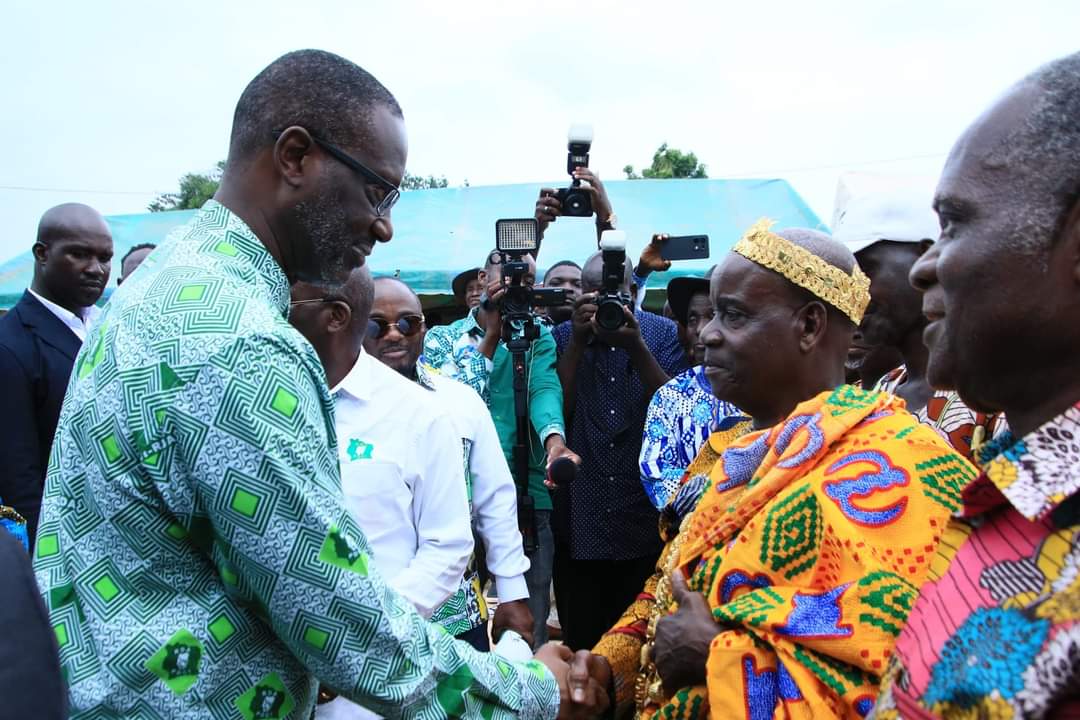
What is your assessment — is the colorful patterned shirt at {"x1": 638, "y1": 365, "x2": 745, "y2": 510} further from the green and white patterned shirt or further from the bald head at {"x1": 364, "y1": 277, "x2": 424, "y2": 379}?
the green and white patterned shirt

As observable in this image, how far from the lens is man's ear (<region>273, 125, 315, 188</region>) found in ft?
5.68

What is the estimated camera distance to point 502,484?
11.0 feet

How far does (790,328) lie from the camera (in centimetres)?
232

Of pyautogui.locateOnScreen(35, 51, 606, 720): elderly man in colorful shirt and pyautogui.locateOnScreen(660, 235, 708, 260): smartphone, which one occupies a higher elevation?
pyautogui.locateOnScreen(35, 51, 606, 720): elderly man in colorful shirt

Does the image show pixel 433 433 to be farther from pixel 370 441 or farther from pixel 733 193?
pixel 733 193

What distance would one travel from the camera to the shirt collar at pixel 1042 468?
3.34 ft

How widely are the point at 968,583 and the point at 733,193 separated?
11.8 metres

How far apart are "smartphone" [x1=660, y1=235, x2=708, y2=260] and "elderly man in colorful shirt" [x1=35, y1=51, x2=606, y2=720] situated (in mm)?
3719

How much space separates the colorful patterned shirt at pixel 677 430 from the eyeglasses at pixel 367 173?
7.48 feet

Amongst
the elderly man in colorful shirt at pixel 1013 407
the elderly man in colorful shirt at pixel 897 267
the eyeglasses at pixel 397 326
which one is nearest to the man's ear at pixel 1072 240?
the elderly man in colorful shirt at pixel 1013 407

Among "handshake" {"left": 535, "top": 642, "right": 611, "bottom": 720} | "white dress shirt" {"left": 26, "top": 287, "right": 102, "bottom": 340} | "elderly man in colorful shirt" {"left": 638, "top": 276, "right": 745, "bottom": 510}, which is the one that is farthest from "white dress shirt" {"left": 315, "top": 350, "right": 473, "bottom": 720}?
"white dress shirt" {"left": 26, "top": 287, "right": 102, "bottom": 340}

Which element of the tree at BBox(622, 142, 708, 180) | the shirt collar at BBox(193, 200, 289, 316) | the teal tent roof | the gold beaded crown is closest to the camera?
the shirt collar at BBox(193, 200, 289, 316)

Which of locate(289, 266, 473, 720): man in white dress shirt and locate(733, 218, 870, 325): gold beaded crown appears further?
locate(289, 266, 473, 720): man in white dress shirt

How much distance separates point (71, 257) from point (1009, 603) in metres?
4.98
